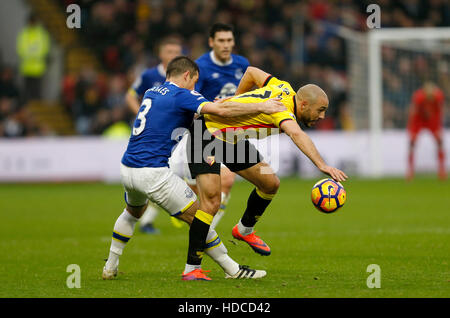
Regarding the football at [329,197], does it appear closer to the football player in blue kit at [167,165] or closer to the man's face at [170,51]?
the football player in blue kit at [167,165]

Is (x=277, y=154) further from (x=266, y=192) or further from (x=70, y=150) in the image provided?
A: (x=266, y=192)

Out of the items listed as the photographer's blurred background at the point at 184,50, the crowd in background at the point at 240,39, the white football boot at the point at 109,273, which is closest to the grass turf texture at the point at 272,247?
the white football boot at the point at 109,273

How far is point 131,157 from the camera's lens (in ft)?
22.7

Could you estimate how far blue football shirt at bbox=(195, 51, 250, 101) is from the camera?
9.97 meters

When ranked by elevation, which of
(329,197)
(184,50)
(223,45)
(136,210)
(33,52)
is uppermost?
(33,52)

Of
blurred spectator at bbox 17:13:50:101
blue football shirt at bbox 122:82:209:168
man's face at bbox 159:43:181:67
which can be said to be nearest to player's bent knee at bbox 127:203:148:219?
blue football shirt at bbox 122:82:209:168

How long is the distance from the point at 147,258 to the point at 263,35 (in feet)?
53.5

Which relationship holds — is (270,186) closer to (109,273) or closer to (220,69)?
(109,273)

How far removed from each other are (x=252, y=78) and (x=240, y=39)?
52.2ft

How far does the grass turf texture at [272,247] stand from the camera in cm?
646

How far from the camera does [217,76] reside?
9984mm

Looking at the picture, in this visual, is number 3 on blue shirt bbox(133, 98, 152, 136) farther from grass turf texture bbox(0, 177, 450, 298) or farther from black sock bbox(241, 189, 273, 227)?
black sock bbox(241, 189, 273, 227)

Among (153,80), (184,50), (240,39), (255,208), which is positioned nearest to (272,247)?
(255,208)

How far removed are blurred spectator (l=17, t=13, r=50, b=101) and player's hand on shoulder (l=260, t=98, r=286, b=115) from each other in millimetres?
17025
